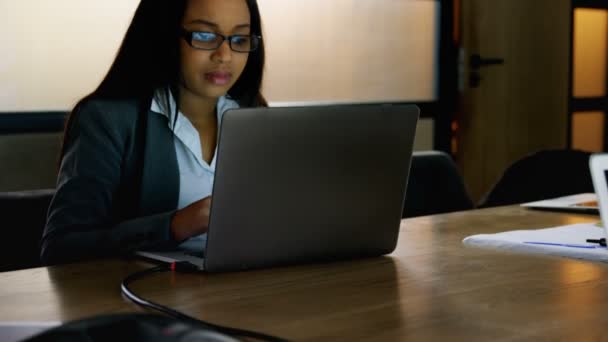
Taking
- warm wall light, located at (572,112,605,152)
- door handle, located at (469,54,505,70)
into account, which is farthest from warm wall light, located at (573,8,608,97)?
door handle, located at (469,54,505,70)

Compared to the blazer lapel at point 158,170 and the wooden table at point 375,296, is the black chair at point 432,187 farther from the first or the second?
the wooden table at point 375,296

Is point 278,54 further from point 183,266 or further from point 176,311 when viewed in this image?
point 176,311

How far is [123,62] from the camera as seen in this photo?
2.03m

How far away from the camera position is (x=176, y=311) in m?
1.11

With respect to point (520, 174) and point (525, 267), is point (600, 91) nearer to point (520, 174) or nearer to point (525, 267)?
point (520, 174)

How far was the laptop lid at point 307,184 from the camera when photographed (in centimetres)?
132

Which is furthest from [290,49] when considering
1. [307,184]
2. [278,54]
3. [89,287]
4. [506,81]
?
[89,287]

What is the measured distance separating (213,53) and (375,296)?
2.96 feet

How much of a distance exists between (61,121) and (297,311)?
2.69 m

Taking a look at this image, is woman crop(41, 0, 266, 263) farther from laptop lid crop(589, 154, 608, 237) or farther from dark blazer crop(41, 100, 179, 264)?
laptop lid crop(589, 154, 608, 237)

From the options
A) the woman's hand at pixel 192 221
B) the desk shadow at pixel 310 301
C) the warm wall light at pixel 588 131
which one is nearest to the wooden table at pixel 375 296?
the desk shadow at pixel 310 301

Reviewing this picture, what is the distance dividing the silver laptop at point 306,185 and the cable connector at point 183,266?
0.02m

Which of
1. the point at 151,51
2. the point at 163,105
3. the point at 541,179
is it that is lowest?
the point at 541,179

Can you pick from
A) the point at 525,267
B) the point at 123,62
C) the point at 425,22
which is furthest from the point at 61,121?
the point at 525,267
